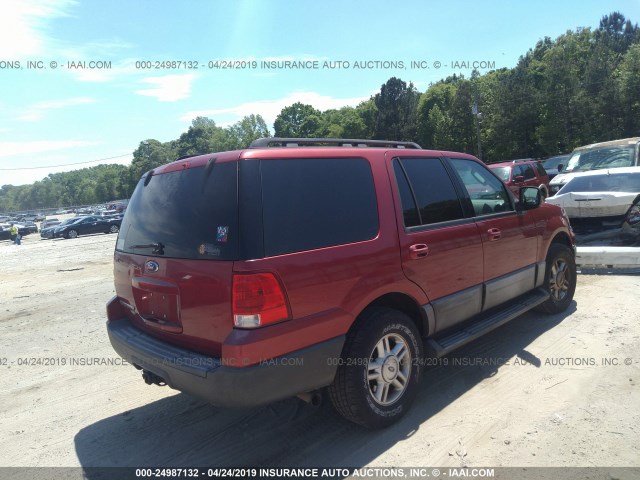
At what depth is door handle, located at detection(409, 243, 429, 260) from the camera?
3.37 metres

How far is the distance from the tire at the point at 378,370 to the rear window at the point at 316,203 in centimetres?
64

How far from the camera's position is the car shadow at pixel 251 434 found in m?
3.02

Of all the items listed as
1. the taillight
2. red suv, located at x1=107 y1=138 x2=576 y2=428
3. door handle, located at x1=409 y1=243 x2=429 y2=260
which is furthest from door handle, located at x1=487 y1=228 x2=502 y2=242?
the taillight

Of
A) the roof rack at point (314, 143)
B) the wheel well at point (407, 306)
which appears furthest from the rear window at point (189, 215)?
the wheel well at point (407, 306)

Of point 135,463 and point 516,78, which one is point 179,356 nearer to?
point 135,463

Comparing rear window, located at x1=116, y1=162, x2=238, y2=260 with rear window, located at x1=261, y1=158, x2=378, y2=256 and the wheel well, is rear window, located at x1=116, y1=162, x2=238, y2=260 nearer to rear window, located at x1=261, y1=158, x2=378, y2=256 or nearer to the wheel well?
rear window, located at x1=261, y1=158, x2=378, y2=256

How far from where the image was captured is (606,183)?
8.30 metres

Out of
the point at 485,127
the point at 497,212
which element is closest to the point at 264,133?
the point at 485,127

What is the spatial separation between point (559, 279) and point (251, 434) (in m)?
4.08

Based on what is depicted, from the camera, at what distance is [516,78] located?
1727 inches

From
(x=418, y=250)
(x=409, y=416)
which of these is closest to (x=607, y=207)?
(x=418, y=250)

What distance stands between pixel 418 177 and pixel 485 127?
49.1m

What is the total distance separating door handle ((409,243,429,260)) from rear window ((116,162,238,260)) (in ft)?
4.66

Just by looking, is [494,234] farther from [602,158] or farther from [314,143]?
[602,158]
